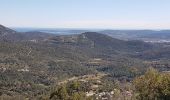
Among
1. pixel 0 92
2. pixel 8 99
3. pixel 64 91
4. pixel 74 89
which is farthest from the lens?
pixel 0 92

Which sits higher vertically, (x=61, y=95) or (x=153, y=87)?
(x=153, y=87)

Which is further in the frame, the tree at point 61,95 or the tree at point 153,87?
the tree at point 61,95

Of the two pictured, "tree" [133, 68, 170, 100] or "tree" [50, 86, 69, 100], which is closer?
"tree" [133, 68, 170, 100]

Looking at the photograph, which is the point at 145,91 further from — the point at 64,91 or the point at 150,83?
the point at 64,91

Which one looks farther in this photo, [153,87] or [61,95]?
[61,95]

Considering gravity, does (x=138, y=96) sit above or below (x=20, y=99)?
above

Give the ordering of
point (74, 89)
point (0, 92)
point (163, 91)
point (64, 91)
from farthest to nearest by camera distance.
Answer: point (0, 92) → point (74, 89) → point (64, 91) → point (163, 91)

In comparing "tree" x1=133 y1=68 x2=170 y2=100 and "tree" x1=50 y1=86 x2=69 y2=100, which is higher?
"tree" x1=133 y1=68 x2=170 y2=100

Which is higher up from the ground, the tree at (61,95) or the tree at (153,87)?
the tree at (153,87)

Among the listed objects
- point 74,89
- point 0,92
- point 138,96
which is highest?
point 138,96

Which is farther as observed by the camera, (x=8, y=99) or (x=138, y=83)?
(x=8, y=99)

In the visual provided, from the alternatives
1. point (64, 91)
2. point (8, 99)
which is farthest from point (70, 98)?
point (8, 99)
